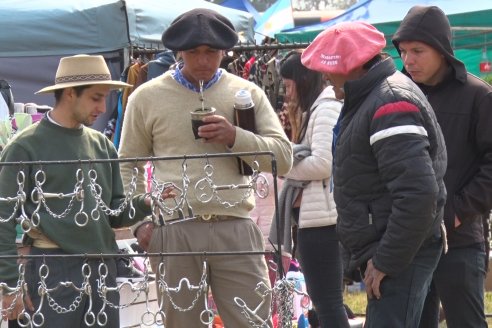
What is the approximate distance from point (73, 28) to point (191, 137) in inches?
222

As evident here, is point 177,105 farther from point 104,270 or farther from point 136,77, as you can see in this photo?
point 136,77

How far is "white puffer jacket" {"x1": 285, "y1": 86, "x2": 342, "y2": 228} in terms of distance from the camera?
5.49 meters

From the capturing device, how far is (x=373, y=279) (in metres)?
3.75

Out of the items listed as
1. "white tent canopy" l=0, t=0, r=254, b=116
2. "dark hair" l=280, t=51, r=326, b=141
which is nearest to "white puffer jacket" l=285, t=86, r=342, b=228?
"dark hair" l=280, t=51, r=326, b=141

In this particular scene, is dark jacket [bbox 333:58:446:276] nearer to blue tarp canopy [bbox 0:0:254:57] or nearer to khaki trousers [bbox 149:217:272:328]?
khaki trousers [bbox 149:217:272:328]

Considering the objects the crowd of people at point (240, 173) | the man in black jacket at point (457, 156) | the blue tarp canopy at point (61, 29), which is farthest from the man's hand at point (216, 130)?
the blue tarp canopy at point (61, 29)

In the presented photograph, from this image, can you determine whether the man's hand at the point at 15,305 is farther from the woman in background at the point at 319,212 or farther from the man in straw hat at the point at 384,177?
the woman in background at the point at 319,212

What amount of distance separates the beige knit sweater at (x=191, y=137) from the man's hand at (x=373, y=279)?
0.66 metres

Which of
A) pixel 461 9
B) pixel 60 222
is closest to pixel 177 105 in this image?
pixel 60 222

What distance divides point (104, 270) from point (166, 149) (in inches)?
22.0

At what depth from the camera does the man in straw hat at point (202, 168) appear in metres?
4.24

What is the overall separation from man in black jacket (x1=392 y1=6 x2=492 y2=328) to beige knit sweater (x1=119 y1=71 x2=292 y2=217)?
670 millimetres

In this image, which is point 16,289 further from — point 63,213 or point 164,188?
point 164,188

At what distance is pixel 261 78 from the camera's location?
852cm
